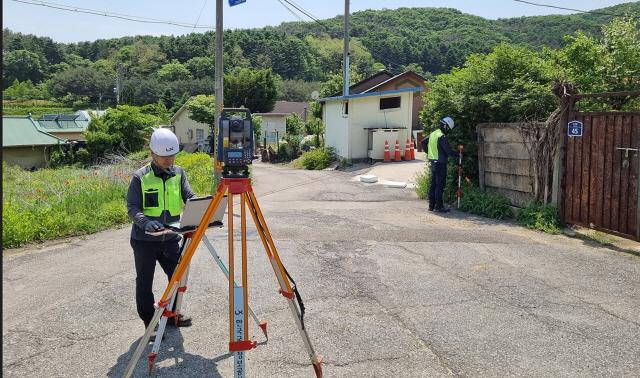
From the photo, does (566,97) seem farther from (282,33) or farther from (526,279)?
(282,33)

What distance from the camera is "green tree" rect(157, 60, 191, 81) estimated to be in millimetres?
78312

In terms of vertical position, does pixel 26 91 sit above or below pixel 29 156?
above

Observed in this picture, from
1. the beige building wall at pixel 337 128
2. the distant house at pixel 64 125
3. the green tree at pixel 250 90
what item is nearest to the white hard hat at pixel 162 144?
the beige building wall at pixel 337 128

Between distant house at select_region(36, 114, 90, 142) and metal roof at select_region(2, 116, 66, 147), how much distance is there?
15.5 ft

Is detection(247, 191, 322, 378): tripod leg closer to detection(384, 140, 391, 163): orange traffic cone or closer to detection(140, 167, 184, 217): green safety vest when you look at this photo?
detection(140, 167, 184, 217): green safety vest

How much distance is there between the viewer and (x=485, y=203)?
9.87 metres

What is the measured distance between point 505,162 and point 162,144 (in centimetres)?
739

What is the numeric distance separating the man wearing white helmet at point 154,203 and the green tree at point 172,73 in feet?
258

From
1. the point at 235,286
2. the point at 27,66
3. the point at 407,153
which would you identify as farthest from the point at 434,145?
the point at 27,66

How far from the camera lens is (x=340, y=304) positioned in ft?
17.1

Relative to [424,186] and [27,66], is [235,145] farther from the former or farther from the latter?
[27,66]

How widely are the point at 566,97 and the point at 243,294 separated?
22.8 ft

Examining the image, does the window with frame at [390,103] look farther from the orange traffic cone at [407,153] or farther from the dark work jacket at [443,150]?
the dark work jacket at [443,150]

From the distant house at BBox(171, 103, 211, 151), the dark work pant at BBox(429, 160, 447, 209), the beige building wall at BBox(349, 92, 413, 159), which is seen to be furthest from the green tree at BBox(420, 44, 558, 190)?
the distant house at BBox(171, 103, 211, 151)
